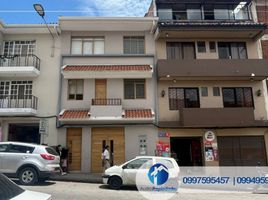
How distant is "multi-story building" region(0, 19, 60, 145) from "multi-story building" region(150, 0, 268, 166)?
756cm

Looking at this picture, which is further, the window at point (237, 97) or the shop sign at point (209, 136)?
the window at point (237, 97)

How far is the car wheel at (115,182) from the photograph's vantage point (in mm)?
11039

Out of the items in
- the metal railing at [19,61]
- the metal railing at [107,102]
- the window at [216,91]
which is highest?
the metal railing at [19,61]

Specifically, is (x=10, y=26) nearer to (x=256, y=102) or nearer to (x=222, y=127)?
(x=222, y=127)

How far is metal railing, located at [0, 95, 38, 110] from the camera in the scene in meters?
16.5

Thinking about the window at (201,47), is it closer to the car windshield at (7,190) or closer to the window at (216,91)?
the window at (216,91)

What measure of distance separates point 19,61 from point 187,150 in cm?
1371

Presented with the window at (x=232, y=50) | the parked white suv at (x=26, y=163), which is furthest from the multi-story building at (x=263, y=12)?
the parked white suv at (x=26, y=163)

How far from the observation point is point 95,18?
56.9 ft

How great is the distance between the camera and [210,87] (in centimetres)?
1781

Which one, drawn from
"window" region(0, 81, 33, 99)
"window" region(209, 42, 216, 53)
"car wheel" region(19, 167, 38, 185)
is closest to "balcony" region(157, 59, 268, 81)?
"window" region(209, 42, 216, 53)

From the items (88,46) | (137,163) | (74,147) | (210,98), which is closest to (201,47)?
(210,98)

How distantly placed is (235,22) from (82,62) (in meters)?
11.8

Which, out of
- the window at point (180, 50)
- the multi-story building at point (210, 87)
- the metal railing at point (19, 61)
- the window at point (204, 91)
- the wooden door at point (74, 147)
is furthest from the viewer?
the window at point (180, 50)
